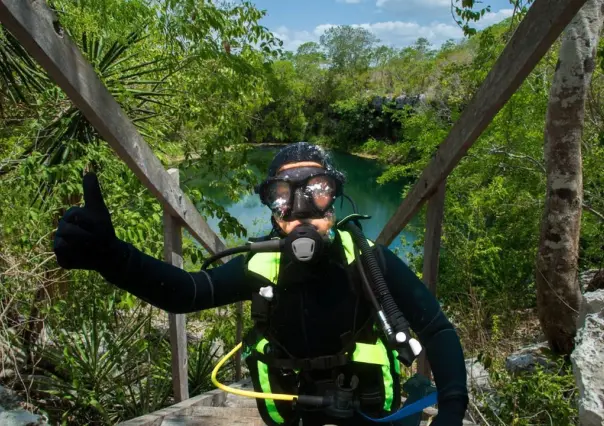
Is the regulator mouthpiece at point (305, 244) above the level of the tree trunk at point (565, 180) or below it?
below

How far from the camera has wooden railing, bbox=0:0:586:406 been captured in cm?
120

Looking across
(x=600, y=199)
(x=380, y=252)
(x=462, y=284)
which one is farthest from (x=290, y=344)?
(x=462, y=284)

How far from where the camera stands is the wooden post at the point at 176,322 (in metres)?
2.12

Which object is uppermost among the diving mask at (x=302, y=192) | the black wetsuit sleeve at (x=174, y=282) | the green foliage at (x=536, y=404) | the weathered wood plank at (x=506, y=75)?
the weathered wood plank at (x=506, y=75)

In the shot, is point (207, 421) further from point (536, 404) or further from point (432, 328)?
point (536, 404)

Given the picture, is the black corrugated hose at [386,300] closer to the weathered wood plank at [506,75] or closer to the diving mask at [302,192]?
the diving mask at [302,192]

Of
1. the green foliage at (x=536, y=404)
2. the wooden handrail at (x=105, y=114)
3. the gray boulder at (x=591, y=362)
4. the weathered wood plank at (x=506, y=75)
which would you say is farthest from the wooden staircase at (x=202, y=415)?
the weathered wood plank at (x=506, y=75)

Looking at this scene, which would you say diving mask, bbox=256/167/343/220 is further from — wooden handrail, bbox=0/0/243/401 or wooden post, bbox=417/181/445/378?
wooden post, bbox=417/181/445/378

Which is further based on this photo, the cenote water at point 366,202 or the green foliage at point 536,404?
the cenote water at point 366,202

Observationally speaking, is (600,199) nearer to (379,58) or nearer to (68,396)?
(68,396)

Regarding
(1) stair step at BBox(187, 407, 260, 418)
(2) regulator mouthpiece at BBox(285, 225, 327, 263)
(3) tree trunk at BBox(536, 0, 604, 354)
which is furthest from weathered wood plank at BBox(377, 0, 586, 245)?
(3) tree trunk at BBox(536, 0, 604, 354)

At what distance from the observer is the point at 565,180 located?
383cm

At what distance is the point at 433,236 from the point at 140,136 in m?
1.27

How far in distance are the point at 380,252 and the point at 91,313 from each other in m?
2.84
